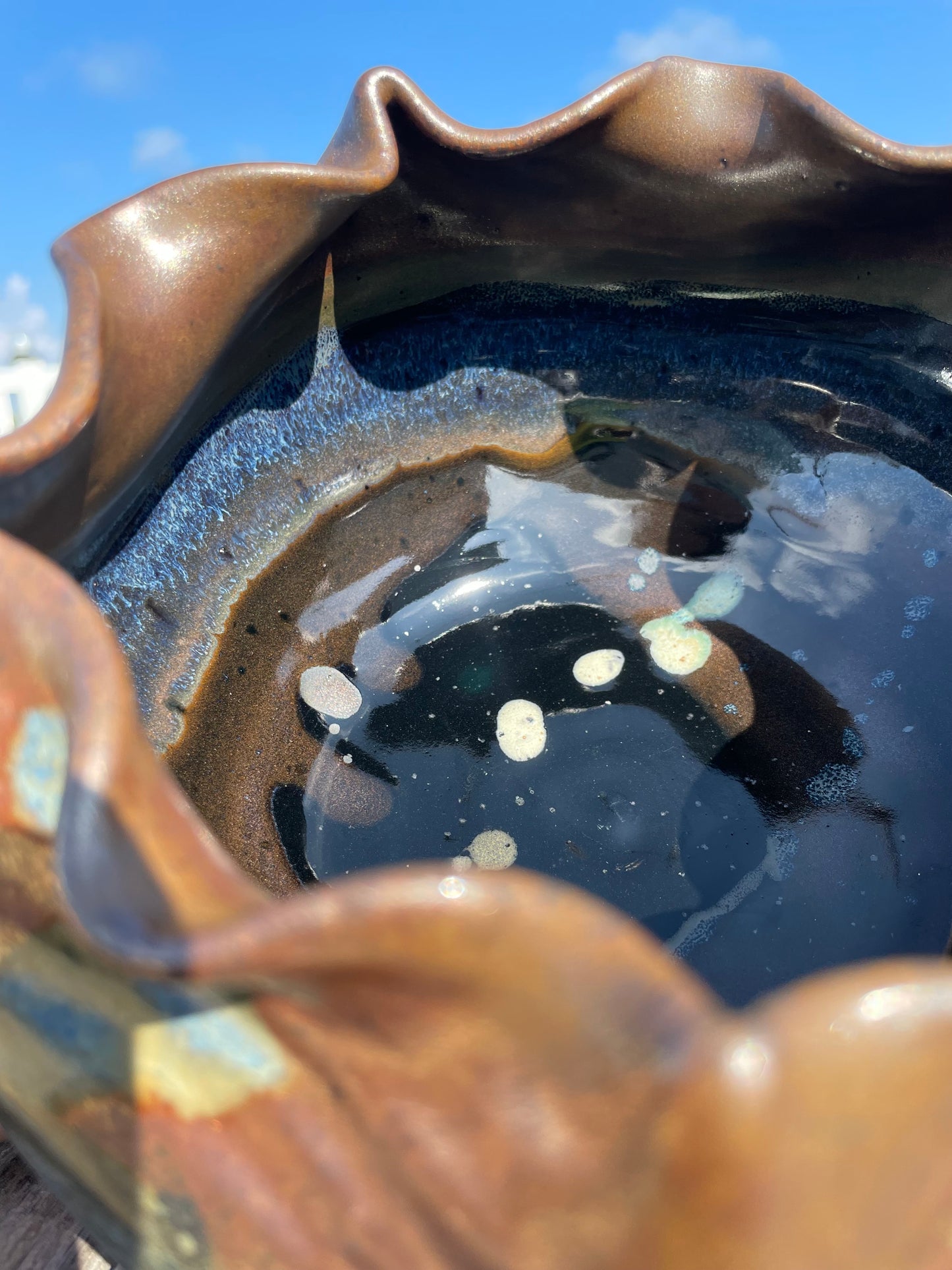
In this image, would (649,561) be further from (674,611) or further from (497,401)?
(497,401)

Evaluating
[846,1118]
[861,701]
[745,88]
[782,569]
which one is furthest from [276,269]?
[846,1118]

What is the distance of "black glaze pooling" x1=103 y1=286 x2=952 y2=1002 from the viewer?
97 centimetres

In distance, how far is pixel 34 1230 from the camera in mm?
729

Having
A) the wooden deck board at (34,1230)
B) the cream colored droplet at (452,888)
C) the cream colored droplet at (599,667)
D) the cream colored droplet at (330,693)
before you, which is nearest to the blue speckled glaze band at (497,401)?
the cream colored droplet at (330,693)

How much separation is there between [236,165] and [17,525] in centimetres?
39

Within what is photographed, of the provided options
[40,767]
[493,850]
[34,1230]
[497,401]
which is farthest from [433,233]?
[34,1230]

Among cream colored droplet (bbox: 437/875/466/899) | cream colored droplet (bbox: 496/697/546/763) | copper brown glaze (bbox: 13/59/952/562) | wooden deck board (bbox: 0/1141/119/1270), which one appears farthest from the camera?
cream colored droplet (bbox: 496/697/546/763)

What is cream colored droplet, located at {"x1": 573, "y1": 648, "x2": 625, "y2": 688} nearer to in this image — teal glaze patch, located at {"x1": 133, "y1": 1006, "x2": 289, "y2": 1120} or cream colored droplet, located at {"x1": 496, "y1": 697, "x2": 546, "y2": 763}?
cream colored droplet, located at {"x1": 496, "y1": 697, "x2": 546, "y2": 763}

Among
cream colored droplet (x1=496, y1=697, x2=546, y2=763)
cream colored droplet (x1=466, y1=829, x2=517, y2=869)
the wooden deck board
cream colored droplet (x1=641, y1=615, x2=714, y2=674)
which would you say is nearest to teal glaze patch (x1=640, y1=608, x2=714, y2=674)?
cream colored droplet (x1=641, y1=615, x2=714, y2=674)

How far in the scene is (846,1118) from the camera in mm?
333

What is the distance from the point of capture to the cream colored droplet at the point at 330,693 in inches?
42.2

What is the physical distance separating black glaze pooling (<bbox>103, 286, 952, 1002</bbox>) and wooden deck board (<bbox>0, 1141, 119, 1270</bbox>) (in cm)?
33

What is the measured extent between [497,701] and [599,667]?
0.13 meters

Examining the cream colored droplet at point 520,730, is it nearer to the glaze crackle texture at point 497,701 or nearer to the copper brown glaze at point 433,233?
the glaze crackle texture at point 497,701
